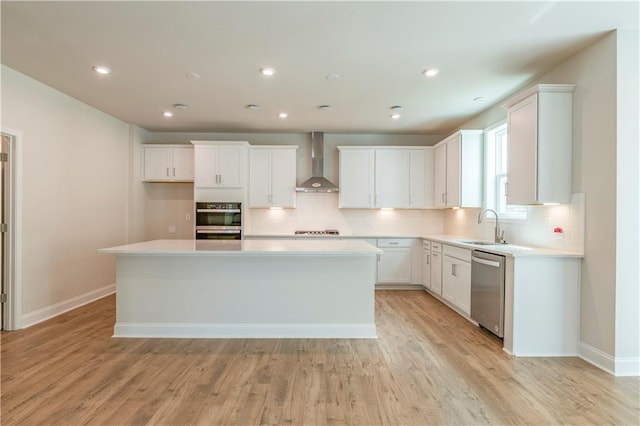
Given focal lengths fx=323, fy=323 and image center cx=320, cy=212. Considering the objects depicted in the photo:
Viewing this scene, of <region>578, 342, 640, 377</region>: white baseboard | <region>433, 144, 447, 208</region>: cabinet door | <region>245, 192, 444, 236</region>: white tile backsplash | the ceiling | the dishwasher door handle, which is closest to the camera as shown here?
the ceiling

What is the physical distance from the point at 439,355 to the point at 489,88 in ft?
10.0

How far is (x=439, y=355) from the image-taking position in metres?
2.96

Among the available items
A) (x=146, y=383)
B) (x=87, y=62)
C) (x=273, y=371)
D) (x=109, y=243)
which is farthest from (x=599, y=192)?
(x=109, y=243)

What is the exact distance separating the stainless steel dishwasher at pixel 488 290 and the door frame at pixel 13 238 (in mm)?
5036

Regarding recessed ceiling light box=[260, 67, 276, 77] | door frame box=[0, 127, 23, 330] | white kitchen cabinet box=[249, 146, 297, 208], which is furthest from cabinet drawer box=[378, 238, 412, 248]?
door frame box=[0, 127, 23, 330]

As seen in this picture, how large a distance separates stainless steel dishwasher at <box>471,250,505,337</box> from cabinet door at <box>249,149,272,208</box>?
3490 millimetres

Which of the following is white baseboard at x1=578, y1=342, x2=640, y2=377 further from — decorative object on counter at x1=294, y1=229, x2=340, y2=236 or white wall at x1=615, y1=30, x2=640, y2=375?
decorative object on counter at x1=294, y1=229, x2=340, y2=236

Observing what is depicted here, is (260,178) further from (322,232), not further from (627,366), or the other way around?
(627,366)

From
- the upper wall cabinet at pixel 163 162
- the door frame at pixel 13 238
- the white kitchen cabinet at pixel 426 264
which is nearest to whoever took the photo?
the door frame at pixel 13 238

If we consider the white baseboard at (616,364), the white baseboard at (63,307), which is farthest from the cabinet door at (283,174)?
the white baseboard at (616,364)

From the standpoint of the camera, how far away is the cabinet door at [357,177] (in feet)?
19.0

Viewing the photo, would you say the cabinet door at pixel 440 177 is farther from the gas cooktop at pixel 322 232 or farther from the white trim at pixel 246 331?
the white trim at pixel 246 331

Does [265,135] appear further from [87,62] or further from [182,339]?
[182,339]

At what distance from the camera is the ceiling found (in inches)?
93.6
